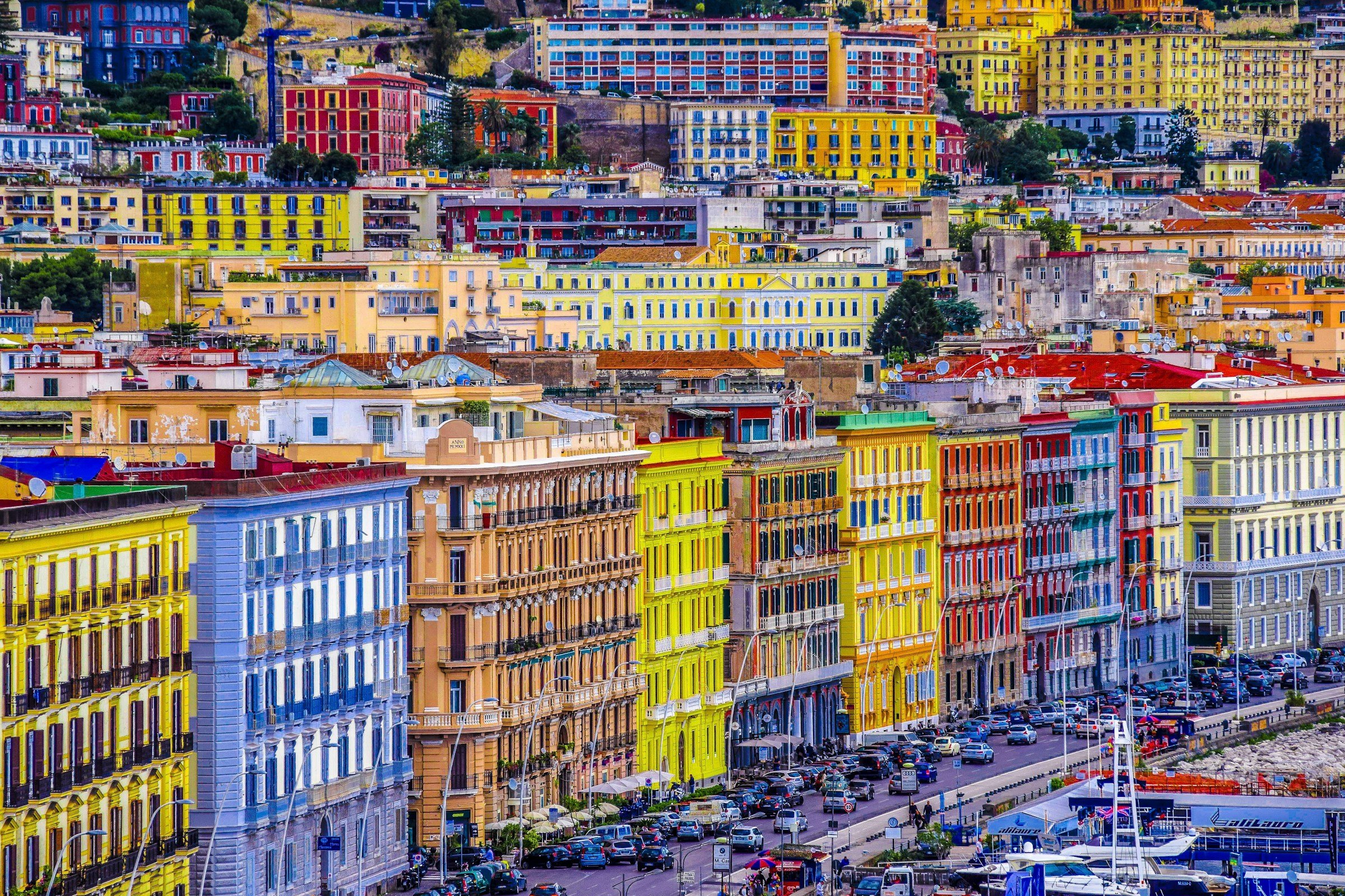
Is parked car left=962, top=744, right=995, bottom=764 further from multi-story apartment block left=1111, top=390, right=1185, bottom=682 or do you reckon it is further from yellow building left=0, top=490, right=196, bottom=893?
yellow building left=0, top=490, right=196, bottom=893

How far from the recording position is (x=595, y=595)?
127312 millimetres

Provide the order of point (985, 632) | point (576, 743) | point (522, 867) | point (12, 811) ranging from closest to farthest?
1. point (12, 811)
2. point (522, 867)
3. point (576, 743)
4. point (985, 632)

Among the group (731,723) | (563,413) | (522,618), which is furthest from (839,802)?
(563,413)

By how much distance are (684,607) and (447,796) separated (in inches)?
845

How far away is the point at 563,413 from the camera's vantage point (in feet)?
429

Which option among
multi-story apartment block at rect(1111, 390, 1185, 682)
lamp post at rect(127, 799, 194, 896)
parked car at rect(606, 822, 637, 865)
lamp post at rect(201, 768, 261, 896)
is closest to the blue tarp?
lamp post at rect(201, 768, 261, 896)

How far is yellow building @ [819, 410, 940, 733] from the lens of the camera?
149000 mm

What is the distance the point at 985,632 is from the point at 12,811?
74.7m

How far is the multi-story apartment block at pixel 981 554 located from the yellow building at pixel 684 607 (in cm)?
1960

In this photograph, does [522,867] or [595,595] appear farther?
[595,595]

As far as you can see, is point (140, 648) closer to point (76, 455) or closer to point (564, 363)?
point (76, 455)

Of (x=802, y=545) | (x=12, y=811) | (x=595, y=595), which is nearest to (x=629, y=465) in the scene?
(x=595, y=595)

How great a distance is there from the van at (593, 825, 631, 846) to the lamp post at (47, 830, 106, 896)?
2600 cm

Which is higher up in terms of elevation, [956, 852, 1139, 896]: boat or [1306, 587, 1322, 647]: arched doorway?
[956, 852, 1139, 896]: boat
